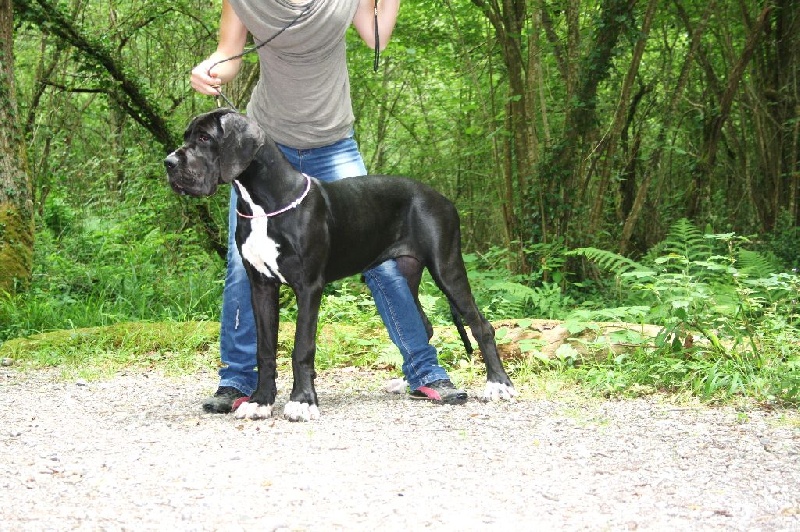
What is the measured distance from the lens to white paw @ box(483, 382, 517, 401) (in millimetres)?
5000

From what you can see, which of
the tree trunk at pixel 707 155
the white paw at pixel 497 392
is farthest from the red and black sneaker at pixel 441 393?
the tree trunk at pixel 707 155

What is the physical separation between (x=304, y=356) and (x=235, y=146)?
3.70ft

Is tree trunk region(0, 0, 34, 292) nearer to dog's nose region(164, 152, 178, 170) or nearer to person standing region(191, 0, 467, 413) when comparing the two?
person standing region(191, 0, 467, 413)

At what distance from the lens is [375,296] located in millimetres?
5074

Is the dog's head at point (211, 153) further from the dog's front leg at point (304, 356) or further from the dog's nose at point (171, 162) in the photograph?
the dog's front leg at point (304, 356)

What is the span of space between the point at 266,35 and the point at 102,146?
44.3 ft

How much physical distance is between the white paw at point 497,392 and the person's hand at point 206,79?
7.38 feet

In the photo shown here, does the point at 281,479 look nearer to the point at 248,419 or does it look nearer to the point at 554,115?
the point at 248,419

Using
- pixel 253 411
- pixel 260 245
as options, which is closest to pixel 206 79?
pixel 260 245

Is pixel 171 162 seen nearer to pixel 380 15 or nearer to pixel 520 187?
pixel 380 15

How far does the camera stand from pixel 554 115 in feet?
42.1

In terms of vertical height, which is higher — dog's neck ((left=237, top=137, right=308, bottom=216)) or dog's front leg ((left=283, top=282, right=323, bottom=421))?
dog's neck ((left=237, top=137, right=308, bottom=216))

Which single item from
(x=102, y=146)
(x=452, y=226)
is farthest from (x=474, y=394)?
(x=102, y=146)

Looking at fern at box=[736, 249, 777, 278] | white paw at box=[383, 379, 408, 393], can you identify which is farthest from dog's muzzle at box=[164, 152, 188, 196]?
fern at box=[736, 249, 777, 278]
